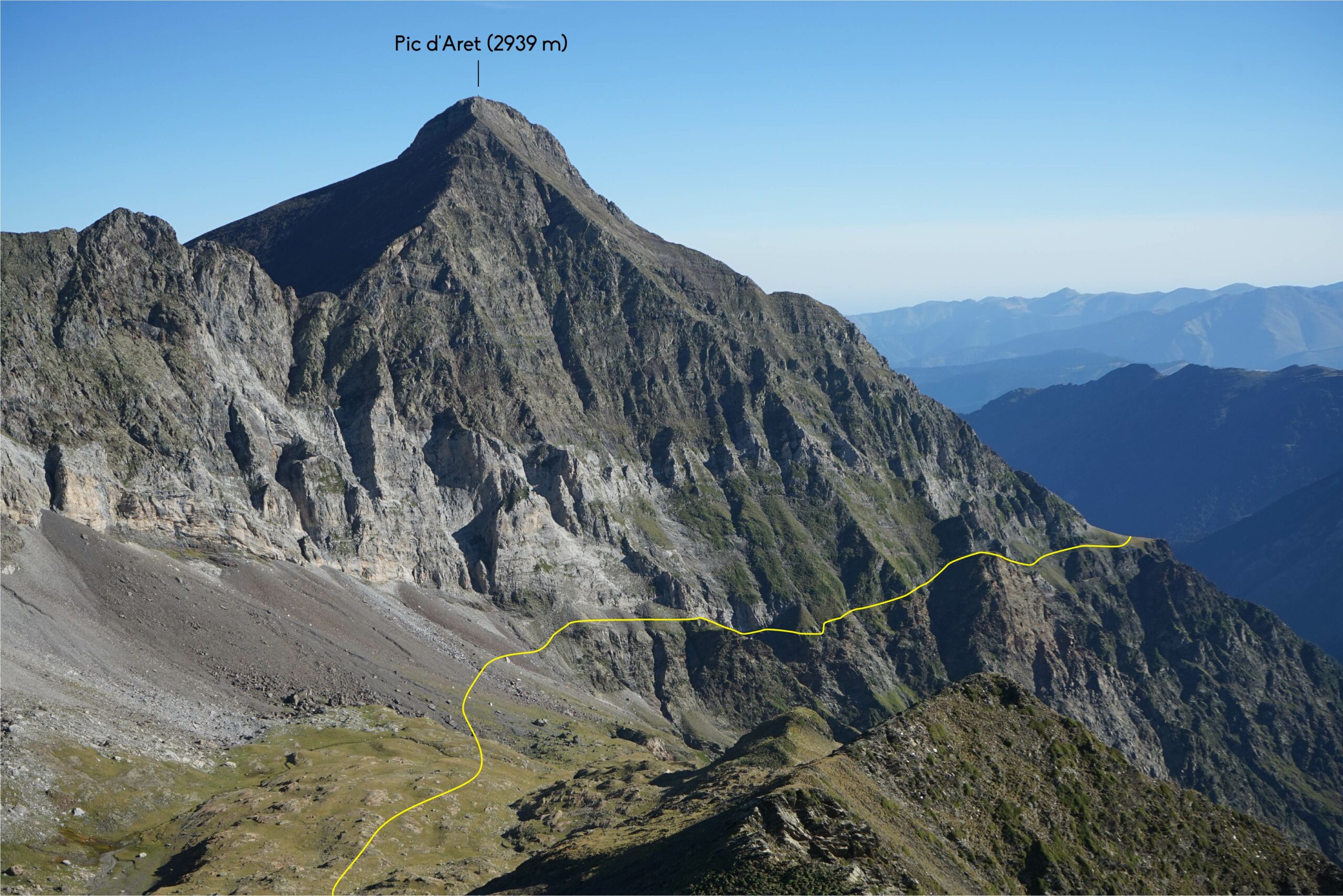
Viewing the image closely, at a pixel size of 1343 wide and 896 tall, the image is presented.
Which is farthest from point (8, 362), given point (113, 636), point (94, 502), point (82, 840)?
point (82, 840)

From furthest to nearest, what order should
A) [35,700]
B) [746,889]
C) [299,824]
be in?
[35,700], [299,824], [746,889]

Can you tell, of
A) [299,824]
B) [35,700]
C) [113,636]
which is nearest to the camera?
[299,824]

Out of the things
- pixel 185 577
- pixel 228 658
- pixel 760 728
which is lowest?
pixel 760 728

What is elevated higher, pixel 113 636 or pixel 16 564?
pixel 16 564

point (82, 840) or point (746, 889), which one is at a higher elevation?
point (746, 889)

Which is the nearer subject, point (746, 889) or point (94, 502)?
point (746, 889)

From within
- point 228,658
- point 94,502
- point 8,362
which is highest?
point 8,362

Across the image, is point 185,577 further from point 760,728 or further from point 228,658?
point 760,728

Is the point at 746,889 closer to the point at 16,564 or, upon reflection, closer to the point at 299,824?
the point at 299,824

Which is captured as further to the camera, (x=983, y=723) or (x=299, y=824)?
(x=299, y=824)

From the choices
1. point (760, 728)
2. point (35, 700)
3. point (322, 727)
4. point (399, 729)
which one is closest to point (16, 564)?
point (35, 700)
